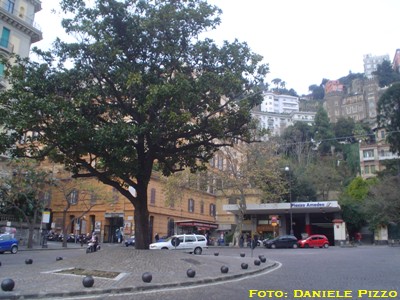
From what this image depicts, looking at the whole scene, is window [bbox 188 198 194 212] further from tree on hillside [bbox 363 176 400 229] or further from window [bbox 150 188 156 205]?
tree on hillside [bbox 363 176 400 229]

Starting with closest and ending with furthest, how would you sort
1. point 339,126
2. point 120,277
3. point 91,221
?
point 120,277 < point 91,221 < point 339,126

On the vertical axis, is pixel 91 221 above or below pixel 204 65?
below

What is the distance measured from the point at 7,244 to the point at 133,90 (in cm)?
1921

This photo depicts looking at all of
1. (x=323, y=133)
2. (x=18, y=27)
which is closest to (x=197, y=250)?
(x=18, y=27)

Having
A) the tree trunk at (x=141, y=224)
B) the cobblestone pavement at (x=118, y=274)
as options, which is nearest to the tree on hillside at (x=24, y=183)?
the cobblestone pavement at (x=118, y=274)

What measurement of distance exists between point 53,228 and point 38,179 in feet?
76.4

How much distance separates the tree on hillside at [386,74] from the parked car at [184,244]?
99734 millimetres

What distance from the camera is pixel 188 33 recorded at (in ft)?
57.1

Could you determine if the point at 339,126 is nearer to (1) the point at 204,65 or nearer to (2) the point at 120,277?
(1) the point at 204,65

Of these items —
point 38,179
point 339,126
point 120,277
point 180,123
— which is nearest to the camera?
point 120,277

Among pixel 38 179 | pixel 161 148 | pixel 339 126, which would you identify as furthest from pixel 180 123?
pixel 339 126

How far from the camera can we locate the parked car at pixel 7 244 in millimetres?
28297

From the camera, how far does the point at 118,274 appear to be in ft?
45.3

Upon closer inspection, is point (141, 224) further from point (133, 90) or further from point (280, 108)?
point (280, 108)
